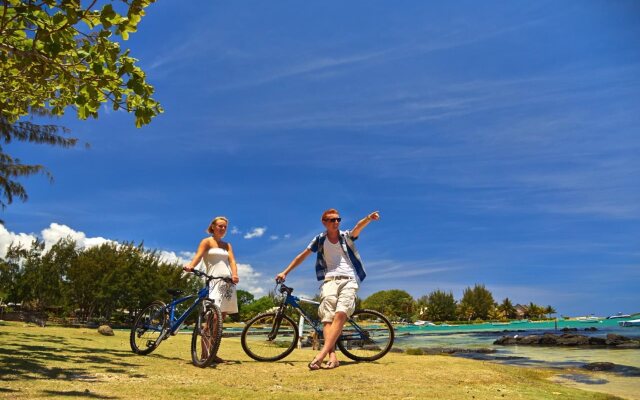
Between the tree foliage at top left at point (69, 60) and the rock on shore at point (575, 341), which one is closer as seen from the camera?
the tree foliage at top left at point (69, 60)

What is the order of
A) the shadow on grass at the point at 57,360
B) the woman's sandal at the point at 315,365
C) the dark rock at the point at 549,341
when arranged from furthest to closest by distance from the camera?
the dark rock at the point at 549,341, the woman's sandal at the point at 315,365, the shadow on grass at the point at 57,360

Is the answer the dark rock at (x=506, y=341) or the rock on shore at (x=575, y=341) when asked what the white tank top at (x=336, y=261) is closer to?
the rock on shore at (x=575, y=341)

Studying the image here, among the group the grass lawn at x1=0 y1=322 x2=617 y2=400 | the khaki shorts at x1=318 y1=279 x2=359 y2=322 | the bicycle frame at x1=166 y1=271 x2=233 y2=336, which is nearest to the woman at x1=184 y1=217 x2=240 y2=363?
the bicycle frame at x1=166 y1=271 x2=233 y2=336

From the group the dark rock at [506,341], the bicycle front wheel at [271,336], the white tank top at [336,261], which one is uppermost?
the white tank top at [336,261]

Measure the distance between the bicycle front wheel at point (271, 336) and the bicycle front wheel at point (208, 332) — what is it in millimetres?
765

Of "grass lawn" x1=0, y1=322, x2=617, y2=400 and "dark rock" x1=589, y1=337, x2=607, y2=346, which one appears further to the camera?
"dark rock" x1=589, y1=337, x2=607, y2=346

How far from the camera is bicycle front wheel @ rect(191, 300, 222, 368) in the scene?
22.5 feet

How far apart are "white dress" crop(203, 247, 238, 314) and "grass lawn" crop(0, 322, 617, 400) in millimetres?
958

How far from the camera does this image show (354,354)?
26.7ft

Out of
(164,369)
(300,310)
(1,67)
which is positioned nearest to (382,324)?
(300,310)

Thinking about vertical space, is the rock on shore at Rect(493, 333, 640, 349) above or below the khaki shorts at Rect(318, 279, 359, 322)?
below

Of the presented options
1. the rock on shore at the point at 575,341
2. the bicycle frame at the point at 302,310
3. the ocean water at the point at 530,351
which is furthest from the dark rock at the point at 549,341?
the bicycle frame at the point at 302,310

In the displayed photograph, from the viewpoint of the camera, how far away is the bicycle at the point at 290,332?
781cm

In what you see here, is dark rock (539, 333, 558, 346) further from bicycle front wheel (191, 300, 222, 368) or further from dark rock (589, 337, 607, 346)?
bicycle front wheel (191, 300, 222, 368)
